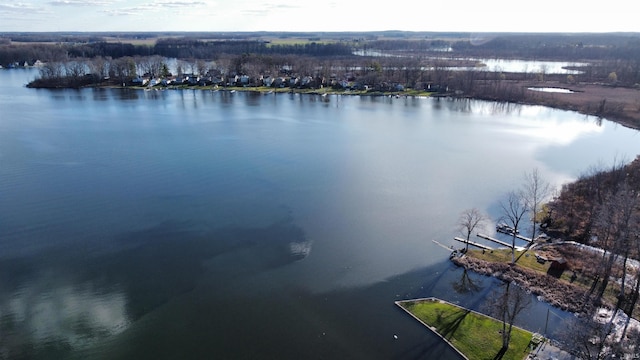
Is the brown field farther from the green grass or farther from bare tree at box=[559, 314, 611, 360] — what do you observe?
the green grass

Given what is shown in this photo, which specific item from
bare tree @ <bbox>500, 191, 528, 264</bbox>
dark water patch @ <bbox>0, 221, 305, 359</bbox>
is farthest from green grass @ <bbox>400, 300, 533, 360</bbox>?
bare tree @ <bbox>500, 191, 528, 264</bbox>

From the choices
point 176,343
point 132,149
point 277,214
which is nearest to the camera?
point 176,343

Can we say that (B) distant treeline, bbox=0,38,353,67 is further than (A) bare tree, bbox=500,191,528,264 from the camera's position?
Yes

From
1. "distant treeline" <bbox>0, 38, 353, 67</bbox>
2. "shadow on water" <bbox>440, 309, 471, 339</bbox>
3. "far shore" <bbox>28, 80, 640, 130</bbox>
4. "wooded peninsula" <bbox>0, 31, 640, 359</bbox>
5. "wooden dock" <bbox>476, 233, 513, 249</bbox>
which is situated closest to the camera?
"shadow on water" <bbox>440, 309, 471, 339</bbox>

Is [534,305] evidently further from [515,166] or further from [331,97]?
[331,97]

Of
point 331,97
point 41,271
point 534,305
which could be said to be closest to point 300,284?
point 534,305

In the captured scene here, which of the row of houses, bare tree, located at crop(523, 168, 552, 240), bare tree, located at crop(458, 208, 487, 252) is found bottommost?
bare tree, located at crop(458, 208, 487, 252)

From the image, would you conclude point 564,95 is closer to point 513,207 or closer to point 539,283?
point 513,207
